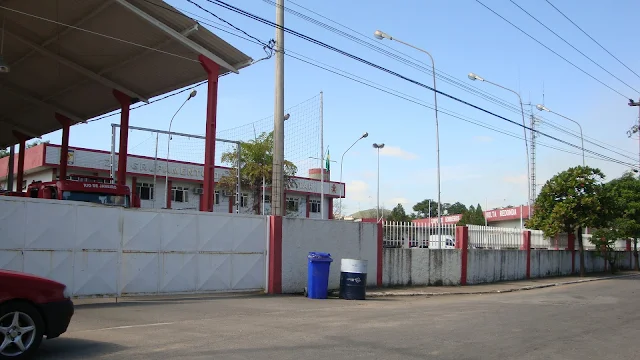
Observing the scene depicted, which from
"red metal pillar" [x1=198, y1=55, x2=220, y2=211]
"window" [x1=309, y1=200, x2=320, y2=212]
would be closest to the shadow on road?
"red metal pillar" [x1=198, y1=55, x2=220, y2=211]

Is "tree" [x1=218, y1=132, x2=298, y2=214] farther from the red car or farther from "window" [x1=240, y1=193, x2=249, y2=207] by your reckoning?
the red car

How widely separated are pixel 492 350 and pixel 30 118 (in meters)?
28.2

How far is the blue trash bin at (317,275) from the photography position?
51.0 feet

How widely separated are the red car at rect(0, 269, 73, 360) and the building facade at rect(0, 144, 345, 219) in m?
25.8

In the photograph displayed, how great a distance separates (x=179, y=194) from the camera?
145 ft

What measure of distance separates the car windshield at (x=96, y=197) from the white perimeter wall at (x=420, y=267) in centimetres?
918

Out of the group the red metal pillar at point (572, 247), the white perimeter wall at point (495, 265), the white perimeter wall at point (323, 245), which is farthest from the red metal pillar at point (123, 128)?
the red metal pillar at point (572, 247)

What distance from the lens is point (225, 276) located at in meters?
15.6

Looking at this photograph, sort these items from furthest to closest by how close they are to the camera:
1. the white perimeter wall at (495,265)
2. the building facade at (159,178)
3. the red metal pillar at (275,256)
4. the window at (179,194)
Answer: the window at (179,194) → the building facade at (159,178) → the white perimeter wall at (495,265) → the red metal pillar at (275,256)

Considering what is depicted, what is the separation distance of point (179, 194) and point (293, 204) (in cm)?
1179

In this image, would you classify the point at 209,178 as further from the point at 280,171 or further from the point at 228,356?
the point at 228,356

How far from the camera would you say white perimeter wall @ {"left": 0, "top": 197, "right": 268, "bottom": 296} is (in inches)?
489

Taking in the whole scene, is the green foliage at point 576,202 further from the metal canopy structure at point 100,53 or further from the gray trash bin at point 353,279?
the metal canopy structure at point 100,53

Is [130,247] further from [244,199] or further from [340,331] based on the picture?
[244,199]
